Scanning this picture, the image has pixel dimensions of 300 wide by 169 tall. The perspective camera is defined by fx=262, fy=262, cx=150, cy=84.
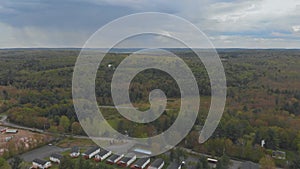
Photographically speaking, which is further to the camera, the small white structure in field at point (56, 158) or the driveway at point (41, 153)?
the driveway at point (41, 153)

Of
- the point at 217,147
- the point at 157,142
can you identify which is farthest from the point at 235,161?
the point at 157,142

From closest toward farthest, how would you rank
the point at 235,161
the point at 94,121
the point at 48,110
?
1. the point at 235,161
2. the point at 94,121
3. the point at 48,110

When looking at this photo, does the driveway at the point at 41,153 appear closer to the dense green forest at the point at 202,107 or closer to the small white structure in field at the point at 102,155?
the dense green forest at the point at 202,107

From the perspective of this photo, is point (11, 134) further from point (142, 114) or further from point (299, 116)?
point (299, 116)

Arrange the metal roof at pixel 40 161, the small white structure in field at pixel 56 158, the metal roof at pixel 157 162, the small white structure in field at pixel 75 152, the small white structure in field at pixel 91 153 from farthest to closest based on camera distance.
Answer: the small white structure in field at pixel 75 152, the small white structure in field at pixel 91 153, the small white structure in field at pixel 56 158, the metal roof at pixel 40 161, the metal roof at pixel 157 162

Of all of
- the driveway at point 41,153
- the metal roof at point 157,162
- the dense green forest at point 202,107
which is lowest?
the driveway at point 41,153

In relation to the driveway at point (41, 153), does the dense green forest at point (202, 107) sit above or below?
above

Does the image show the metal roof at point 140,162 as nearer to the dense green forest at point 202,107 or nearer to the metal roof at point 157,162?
the metal roof at point 157,162

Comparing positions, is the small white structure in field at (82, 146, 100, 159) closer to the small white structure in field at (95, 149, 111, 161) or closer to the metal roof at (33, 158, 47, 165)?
the small white structure in field at (95, 149, 111, 161)

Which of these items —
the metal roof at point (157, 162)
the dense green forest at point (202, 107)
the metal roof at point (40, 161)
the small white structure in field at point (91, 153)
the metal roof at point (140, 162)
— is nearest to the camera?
the metal roof at point (157, 162)

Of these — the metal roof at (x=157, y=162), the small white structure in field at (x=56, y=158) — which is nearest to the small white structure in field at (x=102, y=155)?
the small white structure in field at (x=56, y=158)

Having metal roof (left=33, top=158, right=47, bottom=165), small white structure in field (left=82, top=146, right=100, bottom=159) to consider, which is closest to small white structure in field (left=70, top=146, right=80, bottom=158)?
small white structure in field (left=82, top=146, right=100, bottom=159)
